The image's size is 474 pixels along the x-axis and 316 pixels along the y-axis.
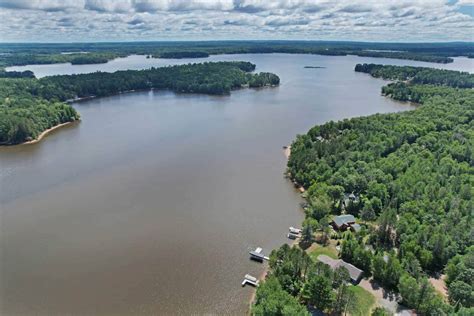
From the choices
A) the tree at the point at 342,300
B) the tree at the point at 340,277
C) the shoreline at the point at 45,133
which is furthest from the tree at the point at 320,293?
the shoreline at the point at 45,133

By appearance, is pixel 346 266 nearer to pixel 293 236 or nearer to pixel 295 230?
pixel 293 236

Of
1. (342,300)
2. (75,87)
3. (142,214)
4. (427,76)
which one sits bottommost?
(342,300)

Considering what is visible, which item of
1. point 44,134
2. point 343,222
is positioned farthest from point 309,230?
point 44,134

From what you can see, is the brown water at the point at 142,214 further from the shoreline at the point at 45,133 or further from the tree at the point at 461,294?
the tree at the point at 461,294

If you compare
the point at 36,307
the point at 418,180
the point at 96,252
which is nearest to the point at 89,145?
the point at 96,252

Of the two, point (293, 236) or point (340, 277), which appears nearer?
point (340, 277)

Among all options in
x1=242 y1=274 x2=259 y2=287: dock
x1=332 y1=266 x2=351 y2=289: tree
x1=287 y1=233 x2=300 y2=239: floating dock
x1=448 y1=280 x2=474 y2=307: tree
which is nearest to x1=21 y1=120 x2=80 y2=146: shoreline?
x1=287 y1=233 x2=300 y2=239: floating dock

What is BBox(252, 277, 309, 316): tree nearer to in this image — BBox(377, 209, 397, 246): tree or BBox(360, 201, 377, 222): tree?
BBox(377, 209, 397, 246): tree

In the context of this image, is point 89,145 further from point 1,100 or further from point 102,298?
point 102,298
